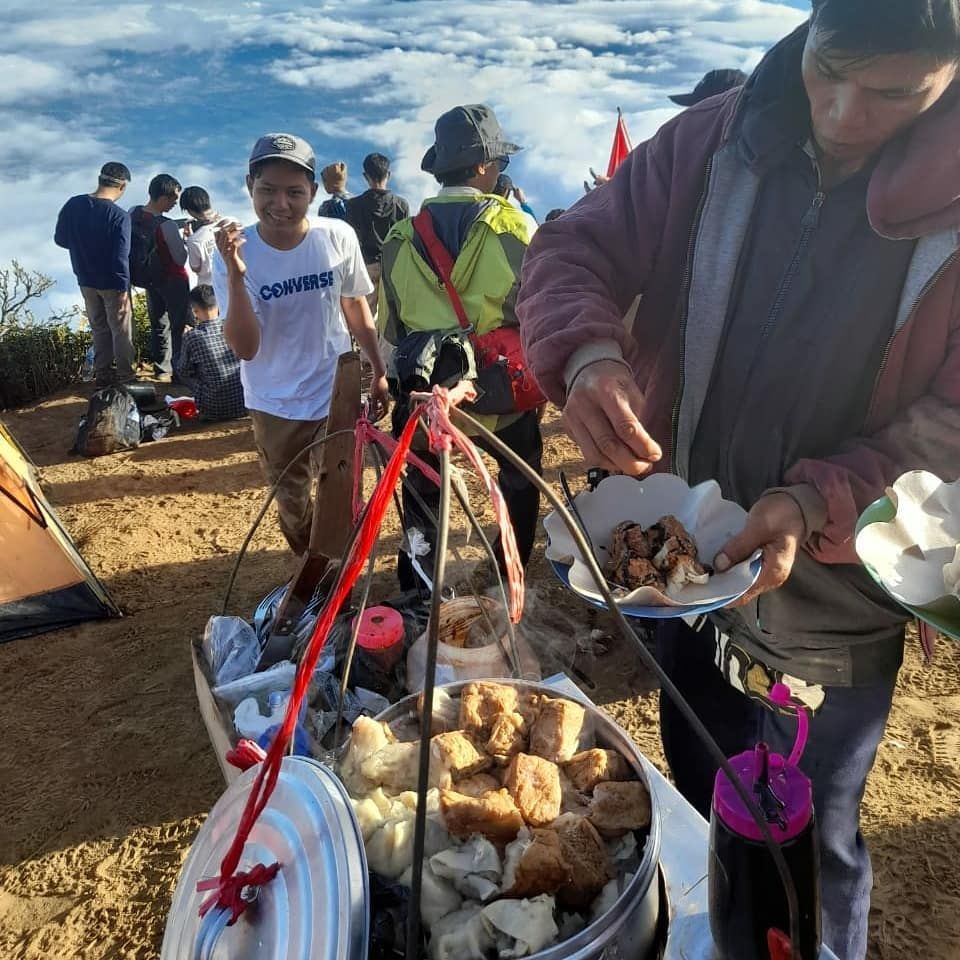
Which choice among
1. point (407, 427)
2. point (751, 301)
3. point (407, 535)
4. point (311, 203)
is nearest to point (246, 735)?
point (407, 535)

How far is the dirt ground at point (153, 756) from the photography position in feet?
7.36

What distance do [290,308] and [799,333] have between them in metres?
2.47

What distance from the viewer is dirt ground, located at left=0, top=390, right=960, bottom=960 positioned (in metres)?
2.24

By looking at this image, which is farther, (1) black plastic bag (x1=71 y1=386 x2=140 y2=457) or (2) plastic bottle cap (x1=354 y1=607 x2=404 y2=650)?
(1) black plastic bag (x1=71 y1=386 x2=140 y2=457)

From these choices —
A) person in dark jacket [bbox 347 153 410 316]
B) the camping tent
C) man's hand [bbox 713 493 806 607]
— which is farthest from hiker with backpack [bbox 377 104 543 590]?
person in dark jacket [bbox 347 153 410 316]

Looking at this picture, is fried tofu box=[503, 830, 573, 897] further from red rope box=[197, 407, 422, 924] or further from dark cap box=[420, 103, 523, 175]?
dark cap box=[420, 103, 523, 175]

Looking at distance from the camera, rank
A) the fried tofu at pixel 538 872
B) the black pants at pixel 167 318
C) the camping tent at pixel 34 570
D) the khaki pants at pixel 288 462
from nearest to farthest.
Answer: the fried tofu at pixel 538 872
the khaki pants at pixel 288 462
the camping tent at pixel 34 570
the black pants at pixel 167 318

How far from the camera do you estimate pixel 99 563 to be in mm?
4430

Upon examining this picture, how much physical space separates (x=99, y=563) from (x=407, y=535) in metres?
2.67

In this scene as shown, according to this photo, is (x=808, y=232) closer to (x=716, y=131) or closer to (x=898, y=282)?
(x=898, y=282)

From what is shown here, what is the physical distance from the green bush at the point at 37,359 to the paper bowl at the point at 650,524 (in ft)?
25.5

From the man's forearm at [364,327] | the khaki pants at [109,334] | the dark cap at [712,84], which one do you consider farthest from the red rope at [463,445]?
the khaki pants at [109,334]

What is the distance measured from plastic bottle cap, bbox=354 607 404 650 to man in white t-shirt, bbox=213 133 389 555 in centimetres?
87

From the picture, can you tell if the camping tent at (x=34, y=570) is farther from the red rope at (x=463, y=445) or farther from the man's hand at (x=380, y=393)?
the red rope at (x=463, y=445)
